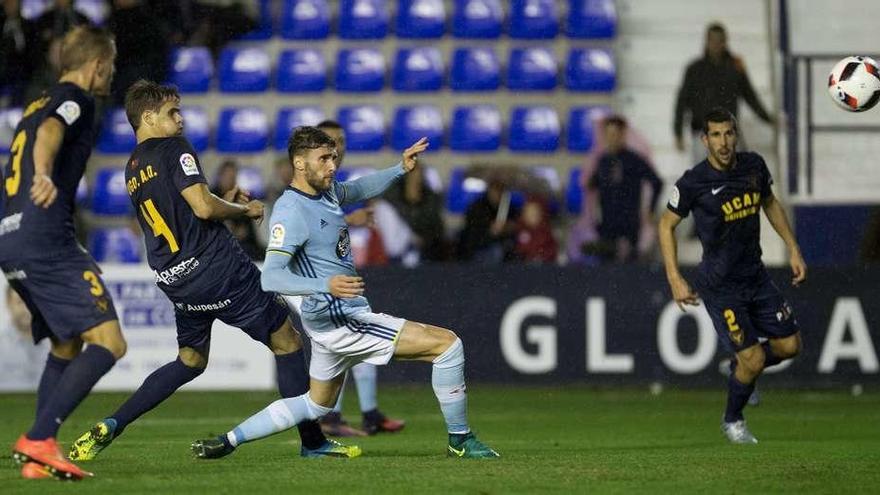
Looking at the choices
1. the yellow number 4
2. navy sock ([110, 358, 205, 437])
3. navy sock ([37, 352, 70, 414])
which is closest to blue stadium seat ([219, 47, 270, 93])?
navy sock ([110, 358, 205, 437])

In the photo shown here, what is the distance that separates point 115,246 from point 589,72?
540cm

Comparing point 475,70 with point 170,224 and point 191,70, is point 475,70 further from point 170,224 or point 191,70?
point 170,224

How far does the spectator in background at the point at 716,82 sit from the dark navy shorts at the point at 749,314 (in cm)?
628

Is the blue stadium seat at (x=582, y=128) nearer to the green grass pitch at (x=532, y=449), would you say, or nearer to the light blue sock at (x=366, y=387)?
the green grass pitch at (x=532, y=449)

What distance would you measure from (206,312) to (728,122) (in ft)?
11.1

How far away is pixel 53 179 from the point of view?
7.22 meters

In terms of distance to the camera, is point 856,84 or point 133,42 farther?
point 133,42

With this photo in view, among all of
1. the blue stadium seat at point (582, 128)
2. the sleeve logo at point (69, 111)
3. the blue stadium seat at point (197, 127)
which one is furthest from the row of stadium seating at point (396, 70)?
the sleeve logo at point (69, 111)

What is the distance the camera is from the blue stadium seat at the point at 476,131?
17.1 m

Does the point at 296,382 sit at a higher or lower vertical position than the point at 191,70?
lower

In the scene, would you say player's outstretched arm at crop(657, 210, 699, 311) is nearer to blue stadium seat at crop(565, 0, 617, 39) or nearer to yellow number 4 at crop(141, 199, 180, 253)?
yellow number 4 at crop(141, 199, 180, 253)

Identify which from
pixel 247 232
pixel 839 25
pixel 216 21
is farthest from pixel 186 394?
pixel 839 25

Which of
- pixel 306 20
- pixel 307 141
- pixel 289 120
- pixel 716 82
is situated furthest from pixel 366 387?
pixel 306 20

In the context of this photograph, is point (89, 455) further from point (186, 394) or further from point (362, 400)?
point (186, 394)
